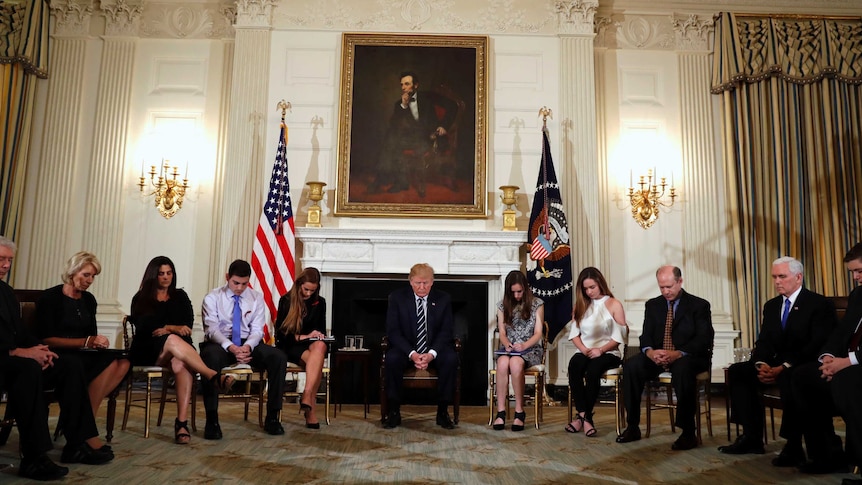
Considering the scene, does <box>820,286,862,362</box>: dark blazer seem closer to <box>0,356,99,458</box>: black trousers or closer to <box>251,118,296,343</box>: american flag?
<box>0,356,99,458</box>: black trousers

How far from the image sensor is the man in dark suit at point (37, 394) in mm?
3342

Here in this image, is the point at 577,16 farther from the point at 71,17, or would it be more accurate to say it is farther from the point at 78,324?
the point at 78,324

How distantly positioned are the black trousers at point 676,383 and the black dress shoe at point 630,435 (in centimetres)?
3

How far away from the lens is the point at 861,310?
12.2 feet

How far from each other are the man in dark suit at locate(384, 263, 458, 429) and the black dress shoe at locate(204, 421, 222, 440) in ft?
4.15

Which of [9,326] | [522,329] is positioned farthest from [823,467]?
[9,326]

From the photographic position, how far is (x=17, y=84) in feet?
25.0

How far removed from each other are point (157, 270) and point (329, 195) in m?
3.04

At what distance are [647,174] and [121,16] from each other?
20.7ft

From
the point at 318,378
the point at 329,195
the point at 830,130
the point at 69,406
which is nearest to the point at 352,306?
the point at 329,195

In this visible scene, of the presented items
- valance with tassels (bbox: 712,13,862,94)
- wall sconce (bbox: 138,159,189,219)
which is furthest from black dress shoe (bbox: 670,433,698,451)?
wall sconce (bbox: 138,159,189,219)

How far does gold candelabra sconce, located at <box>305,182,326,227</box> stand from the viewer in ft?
24.2

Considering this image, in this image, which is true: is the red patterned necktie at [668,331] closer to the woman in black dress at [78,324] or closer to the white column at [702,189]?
the white column at [702,189]

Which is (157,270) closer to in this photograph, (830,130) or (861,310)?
(861,310)
